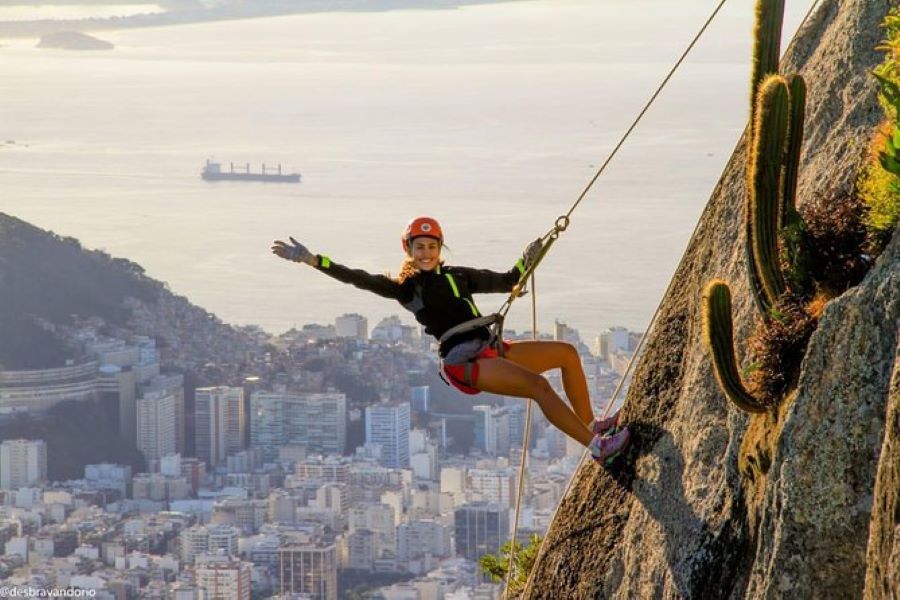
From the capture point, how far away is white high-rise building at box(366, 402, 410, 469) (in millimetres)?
80438

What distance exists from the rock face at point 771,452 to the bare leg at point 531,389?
0.22m

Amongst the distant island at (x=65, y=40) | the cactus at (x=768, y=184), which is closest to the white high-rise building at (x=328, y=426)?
the cactus at (x=768, y=184)

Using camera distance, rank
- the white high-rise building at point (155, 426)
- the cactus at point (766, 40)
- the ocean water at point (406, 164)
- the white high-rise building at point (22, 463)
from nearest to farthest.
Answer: the cactus at point (766, 40), the white high-rise building at point (22, 463), the white high-rise building at point (155, 426), the ocean water at point (406, 164)

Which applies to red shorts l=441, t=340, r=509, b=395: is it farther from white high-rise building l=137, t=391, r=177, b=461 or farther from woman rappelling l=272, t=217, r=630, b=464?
white high-rise building l=137, t=391, r=177, b=461

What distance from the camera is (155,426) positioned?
270 ft

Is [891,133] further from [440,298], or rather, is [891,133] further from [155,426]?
[155,426]

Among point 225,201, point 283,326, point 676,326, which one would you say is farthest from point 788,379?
point 225,201

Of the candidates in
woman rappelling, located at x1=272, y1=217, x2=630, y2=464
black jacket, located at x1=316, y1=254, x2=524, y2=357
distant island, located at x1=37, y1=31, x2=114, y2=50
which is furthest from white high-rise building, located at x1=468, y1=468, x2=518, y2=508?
distant island, located at x1=37, y1=31, x2=114, y2=50

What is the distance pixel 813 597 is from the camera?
541cm

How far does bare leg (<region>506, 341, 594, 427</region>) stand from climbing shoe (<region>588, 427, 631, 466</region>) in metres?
0.53

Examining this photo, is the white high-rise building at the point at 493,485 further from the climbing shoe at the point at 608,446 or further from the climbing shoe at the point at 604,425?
the climbing shoe at the point at 608,446

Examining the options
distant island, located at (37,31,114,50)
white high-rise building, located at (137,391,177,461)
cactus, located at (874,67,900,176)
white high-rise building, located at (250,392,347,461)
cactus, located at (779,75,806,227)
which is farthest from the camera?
distant island, located at (37,31,114,50)

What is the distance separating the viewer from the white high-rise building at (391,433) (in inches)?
3167

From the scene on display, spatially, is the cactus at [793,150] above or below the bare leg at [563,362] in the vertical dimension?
above
